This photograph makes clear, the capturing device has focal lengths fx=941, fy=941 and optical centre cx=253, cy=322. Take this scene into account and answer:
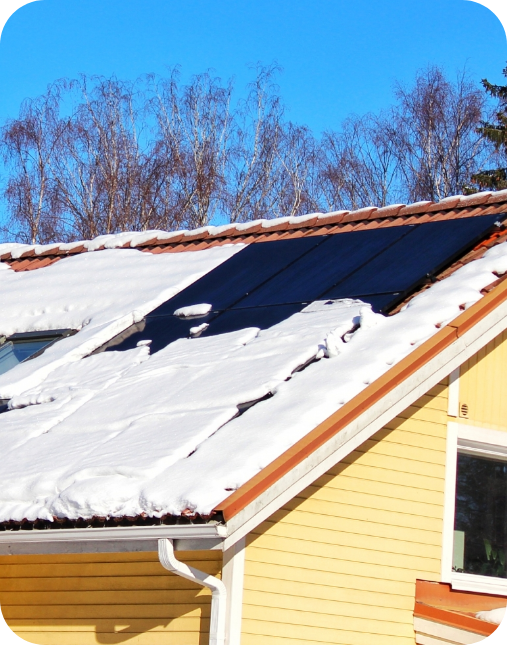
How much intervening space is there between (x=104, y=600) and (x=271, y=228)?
5.31 m

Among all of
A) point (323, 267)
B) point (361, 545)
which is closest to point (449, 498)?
point (361, 545)

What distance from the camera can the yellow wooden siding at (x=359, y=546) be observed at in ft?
20.0

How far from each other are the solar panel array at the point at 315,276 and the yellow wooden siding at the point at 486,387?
77cm

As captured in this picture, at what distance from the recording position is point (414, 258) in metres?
8.18

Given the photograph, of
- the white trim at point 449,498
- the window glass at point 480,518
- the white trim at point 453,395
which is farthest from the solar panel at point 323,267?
the window glass at point 480,518

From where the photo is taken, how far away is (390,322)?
6941 mm

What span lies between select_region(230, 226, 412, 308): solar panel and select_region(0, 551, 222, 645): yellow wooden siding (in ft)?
9.06

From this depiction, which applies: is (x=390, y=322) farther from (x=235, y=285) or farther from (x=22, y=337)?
(x=22, y=337)

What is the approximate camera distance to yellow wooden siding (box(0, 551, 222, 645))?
5.98 meters

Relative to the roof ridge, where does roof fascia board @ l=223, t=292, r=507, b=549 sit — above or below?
below

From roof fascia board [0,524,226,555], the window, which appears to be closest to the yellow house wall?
roof fascia board [0,524,226,555]

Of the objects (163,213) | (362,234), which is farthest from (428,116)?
(362,234)

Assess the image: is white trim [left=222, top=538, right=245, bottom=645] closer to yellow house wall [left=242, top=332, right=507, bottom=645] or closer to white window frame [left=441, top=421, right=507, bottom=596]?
yellow house wall [left=242, top=332, right=507, bottom=645]

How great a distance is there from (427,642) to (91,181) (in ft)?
81.3
